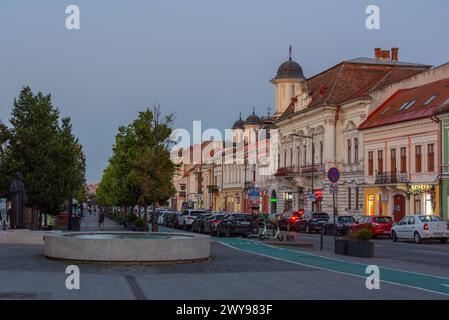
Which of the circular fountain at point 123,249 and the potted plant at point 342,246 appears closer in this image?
the circular fountain at point 123,249

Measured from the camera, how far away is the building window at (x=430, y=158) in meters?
49.0

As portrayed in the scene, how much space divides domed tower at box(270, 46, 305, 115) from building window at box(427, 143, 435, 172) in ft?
120

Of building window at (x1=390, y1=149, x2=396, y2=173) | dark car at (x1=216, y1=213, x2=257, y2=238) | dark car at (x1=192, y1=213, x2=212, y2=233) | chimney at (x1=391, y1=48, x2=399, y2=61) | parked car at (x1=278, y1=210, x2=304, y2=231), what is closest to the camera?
dark car at (x1=216, y1=213, x2=257, y2=238)

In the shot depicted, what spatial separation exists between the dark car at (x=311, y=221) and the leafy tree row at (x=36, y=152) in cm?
1998

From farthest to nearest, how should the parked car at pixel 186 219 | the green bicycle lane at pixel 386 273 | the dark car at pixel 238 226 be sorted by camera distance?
the parked car at pixel 186 219
the dark car at pixel 238 226
the green bicycle lane at pixel 386 273

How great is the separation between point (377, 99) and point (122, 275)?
4707cm

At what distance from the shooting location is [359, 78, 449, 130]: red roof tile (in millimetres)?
49831

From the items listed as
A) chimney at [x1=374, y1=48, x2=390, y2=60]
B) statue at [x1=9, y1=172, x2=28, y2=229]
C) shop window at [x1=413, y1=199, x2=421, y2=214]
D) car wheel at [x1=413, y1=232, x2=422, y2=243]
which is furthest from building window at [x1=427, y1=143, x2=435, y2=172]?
statue at [x1=9, y1=172, x2=28, y2=229]

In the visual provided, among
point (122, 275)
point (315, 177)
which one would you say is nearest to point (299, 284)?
point (122, 275)

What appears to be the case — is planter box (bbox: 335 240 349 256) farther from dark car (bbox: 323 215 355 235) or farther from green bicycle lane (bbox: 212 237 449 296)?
dark car (bbox: 323 215 355 235)

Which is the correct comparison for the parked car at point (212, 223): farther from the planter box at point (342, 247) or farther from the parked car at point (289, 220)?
the planter box at point (342, 247)

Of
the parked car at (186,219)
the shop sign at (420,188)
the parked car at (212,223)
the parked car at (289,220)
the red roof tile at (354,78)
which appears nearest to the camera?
the parked car at (212,223)

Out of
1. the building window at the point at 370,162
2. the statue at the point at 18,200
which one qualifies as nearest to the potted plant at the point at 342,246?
the statue at the point at 18,200

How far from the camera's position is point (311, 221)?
169 ft
